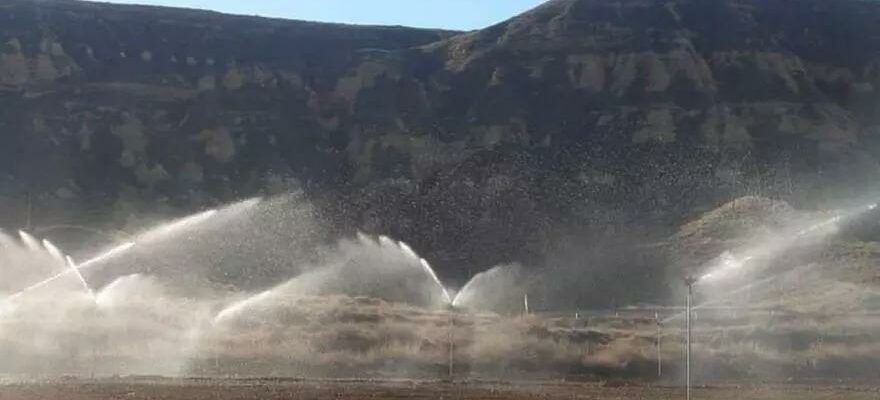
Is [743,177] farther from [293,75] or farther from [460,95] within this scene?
[293,75]

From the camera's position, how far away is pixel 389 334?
47.4 meters

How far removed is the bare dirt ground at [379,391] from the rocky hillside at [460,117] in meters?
48.4

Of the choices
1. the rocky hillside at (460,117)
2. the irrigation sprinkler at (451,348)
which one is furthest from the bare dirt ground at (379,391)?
the rocky hillside at (460,117)

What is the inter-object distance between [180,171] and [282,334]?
61.4 meters

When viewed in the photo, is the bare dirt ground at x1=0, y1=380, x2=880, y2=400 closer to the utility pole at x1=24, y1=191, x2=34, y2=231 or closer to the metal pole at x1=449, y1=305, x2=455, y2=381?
the metal pole at x1=449, y1=305, x2=455, y2=381

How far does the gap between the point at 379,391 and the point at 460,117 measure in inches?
3235

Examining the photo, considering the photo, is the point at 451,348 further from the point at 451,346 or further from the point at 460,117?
the point at 460,117

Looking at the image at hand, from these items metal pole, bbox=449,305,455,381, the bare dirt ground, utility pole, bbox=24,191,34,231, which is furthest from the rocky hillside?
the bare dirt ground

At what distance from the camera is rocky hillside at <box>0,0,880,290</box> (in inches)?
3804

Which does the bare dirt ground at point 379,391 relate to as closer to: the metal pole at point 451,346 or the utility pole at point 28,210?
the metal pole at point 451,346

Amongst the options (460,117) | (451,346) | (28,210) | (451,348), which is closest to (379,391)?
(451,348)

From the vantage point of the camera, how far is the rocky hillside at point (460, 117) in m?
96.6

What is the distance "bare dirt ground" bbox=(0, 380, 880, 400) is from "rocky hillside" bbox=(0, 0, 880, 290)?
48.4 m

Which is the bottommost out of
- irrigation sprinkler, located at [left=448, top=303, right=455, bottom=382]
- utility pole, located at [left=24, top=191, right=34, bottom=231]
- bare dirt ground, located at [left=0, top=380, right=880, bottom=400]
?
bare dirt ground, located at [left=0, top=380, right=880, bottom=400]
